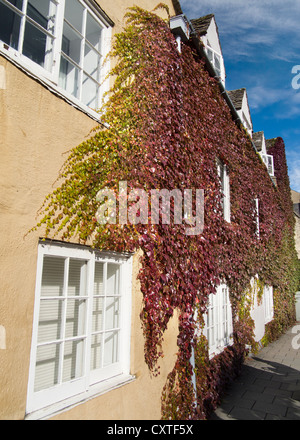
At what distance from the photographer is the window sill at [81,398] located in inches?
105

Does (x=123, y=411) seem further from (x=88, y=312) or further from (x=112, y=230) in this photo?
(x=112, y=230)

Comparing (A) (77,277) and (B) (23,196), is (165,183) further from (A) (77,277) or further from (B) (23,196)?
(B) (23,196)

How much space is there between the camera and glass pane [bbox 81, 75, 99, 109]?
4.30 metres

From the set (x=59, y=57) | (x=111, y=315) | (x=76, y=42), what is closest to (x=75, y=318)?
(x=111, y=315)

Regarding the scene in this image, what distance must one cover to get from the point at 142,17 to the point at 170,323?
16.3ft

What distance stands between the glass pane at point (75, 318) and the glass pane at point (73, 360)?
102 mm

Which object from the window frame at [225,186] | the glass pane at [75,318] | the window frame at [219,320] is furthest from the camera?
the window frame at [225,186]

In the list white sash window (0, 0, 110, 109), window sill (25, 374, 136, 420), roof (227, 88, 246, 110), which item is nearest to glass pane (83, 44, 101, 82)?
white sash window (0, 0, 110, 109)

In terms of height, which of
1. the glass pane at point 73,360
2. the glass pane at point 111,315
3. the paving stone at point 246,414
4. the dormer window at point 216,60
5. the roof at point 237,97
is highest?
the roof at point 237,97

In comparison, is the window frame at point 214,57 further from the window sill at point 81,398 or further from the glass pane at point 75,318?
the window sill at point 81,398

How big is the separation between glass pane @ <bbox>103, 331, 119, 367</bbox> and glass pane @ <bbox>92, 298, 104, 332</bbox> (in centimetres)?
18

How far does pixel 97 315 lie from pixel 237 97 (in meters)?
11.3

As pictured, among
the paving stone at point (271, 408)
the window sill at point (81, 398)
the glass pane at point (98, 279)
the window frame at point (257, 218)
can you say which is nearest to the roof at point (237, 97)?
the window frame at point (257, 218)

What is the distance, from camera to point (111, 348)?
3.90 metres
